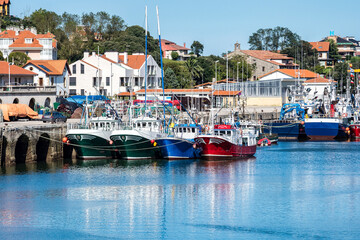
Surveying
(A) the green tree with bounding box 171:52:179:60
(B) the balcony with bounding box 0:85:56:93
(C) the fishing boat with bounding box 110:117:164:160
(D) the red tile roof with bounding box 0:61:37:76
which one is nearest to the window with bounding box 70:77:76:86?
(D) the red tile roof with bounding box 0:61:37:76

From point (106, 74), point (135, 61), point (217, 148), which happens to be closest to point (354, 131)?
point (217, 148)

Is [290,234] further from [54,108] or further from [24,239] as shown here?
[54,108]

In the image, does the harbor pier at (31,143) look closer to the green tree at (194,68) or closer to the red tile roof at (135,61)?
the red tile roof at (135,61)

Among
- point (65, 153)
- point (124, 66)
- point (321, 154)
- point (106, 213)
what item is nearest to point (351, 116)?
point (321, 154)

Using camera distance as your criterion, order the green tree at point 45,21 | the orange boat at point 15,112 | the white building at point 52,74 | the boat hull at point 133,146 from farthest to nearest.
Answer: the green tree at point 45,21 < the white building at point 52,74 < the orange boat at point 15,112 < the boat hull at point 133,146

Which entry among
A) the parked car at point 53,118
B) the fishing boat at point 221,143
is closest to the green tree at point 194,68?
the parked car at point 53,118

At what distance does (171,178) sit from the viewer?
5759 cm

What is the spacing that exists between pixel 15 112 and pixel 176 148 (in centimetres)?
1861

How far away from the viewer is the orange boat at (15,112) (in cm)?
7212

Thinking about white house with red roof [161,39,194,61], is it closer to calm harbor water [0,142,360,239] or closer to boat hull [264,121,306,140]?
boat hull [264,121,306,140]

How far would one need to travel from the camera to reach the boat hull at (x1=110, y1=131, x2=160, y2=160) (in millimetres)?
65500

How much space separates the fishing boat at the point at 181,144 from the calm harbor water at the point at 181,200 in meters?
1.41

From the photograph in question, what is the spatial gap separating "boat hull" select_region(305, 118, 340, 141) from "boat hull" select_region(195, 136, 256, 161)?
30.0 m

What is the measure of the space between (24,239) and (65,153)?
30.7 m
